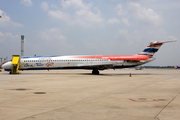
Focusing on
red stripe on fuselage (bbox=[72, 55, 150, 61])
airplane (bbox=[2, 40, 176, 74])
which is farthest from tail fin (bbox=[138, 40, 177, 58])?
red stripe on fuselage (bbox=[72, 55, 150, 61])

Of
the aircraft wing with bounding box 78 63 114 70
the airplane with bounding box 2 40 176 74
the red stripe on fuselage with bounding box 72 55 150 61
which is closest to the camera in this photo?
the aircraft wing with bounding box 78 63 114 70

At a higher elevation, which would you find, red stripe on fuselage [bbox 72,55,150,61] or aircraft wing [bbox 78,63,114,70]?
red stripe on fuselage [bbox 72,55,150,61]

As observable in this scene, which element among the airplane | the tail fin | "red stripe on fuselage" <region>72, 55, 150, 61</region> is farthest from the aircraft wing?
the tail fin

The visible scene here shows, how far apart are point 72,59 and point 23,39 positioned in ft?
182

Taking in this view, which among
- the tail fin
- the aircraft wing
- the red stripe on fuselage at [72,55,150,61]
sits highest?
the tail fin

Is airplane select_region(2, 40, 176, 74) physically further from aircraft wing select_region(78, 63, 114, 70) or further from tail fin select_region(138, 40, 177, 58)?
tail fin select_region(138, 40, 177, 58)

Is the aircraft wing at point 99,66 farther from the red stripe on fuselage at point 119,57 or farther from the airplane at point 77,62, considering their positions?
the red stripe on fuselage at point 119,57

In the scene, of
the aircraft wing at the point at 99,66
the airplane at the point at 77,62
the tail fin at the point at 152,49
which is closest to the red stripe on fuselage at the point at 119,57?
the airplane at the point at 77,62

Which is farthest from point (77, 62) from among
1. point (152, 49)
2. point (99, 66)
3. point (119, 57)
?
point (152, 49)

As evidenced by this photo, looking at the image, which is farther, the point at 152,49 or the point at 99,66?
the point at 152,49

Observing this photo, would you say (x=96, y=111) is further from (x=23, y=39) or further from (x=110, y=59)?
(x=23, y=39)

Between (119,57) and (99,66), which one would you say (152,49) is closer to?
(119,57)

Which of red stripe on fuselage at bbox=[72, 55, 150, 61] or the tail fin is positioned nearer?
red stripe on fuselage at bbox=[72, 55, 150, 61]

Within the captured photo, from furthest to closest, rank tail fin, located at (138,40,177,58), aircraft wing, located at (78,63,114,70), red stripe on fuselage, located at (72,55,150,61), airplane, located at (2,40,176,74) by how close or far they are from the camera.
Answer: tail fin, located at (138,40,177,58)
red stripe on fuselage, located at (72,55,150,61)
airplane, located at (2,40,176,74)
aircraft wing, located at (78,63,114,70)
